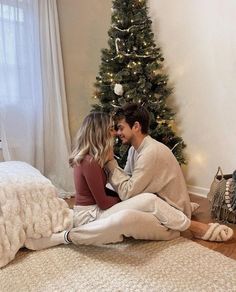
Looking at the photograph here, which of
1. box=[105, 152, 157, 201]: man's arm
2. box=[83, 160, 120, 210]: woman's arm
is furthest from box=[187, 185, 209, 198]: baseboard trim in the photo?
box=[83, 160, 120, 210]: woman's arm

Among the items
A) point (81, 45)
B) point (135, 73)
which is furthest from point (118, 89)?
point (81, 45)

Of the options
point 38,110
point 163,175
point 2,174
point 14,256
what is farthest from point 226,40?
point 14,256

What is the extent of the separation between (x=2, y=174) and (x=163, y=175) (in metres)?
1.11

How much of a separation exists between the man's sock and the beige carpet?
4 centimetres

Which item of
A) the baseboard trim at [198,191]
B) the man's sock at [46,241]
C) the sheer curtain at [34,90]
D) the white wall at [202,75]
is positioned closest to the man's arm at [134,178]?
the man's sock at [46,241]

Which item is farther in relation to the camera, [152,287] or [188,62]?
[188,62]

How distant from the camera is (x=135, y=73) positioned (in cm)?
333

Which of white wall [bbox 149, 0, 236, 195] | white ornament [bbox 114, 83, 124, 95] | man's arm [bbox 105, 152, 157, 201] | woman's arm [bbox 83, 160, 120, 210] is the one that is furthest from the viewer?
white ornament [bbox 114, 83, 124, 95]

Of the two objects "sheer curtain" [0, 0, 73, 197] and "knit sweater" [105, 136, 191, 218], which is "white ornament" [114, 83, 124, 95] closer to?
"sheer curtain" [0, 0, 73, 197]

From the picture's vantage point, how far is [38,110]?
362cm

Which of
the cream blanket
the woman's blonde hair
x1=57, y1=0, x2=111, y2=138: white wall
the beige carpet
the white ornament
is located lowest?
the beige carpet

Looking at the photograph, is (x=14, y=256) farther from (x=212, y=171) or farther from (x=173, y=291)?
(x=212, y=171)

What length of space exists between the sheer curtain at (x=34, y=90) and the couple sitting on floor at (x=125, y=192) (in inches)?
61.8

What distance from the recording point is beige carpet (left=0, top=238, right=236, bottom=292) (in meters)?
1.64
